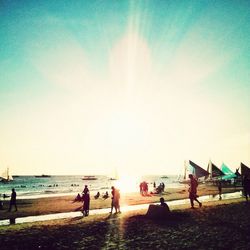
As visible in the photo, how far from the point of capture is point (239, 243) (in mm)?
10094

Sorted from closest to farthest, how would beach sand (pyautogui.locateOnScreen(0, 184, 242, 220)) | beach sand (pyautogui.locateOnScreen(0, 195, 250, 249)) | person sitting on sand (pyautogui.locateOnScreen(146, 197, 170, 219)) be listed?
beach sand (pyautogui.locateOnScreen(0, 195, 250, 249)), person sitting on sand (pyautogui.locateOnScreen(146, 197, 170, 219)), beach sand (pyautogui.locateOnScreen(0, 184, 242, 220))

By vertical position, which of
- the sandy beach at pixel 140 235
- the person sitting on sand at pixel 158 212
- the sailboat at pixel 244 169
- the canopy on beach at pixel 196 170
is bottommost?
the sandy beach at pixel 140 235

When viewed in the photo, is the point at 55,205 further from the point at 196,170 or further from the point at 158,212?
the point at 196,170

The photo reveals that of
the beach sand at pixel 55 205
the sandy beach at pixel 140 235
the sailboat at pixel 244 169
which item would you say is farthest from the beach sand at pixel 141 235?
the sailboat at pixel 244 169

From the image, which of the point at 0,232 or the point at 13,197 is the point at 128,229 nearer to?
the point at 0,232

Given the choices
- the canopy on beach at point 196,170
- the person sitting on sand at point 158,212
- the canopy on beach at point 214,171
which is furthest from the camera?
the canopy on beach at point 214,171

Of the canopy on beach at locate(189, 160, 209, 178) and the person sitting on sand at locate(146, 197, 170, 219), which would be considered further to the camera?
the canopy on beach at locate(189, 160, 209, 178)

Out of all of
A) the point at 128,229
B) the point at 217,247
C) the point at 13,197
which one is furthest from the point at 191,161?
the point at 217,247

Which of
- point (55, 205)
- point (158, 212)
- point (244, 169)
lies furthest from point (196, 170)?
point (158, 212)

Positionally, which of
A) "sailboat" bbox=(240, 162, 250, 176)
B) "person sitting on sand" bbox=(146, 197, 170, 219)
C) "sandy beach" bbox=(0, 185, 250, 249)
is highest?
"sailboat" bbox=(240, 162, 250, 176)

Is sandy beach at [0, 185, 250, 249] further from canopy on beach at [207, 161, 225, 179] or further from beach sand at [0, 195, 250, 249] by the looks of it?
canopy on beach at [207, 161, 225, 179]

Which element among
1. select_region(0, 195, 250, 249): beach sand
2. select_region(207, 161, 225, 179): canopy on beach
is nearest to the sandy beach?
select_region(0, 195, 250, 249): beach sand

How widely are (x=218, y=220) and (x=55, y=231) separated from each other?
8.29 m

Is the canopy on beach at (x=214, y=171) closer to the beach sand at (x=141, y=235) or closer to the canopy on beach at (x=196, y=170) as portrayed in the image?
the canopy on beach at (x=196, y=170)
